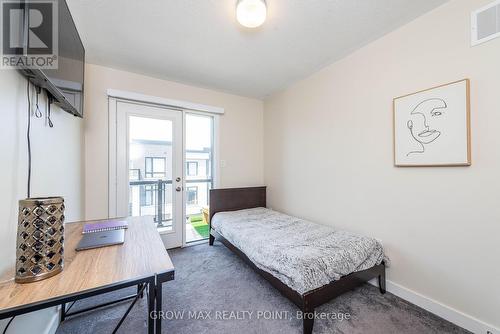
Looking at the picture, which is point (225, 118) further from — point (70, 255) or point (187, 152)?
point (70, 255)

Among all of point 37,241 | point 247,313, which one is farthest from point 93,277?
point 247,313

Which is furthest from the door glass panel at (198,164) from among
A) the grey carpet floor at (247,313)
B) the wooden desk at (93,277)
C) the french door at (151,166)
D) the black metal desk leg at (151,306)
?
the black metal desk leg at (151,306)

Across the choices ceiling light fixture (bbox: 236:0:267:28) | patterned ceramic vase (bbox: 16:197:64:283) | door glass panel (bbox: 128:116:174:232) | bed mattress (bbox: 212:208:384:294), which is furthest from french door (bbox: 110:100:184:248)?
patterned ceramic vase (bbox: 16:197:64:283)

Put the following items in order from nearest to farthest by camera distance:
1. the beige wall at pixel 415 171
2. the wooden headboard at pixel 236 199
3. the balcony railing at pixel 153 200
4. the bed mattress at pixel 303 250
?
1. the beige wall at pixel 415 171
2. the bed mattress at pixel 303 250
3. the balcony railing at pixel 153 200
4. the wooden headboard at pixel 236 199

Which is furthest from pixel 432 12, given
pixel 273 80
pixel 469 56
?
pixel 273 80

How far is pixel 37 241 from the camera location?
0.82m

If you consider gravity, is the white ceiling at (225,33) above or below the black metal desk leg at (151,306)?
above

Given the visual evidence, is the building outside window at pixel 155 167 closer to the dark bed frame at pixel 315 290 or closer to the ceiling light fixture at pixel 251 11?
the dark bed frame at pixel 315 290

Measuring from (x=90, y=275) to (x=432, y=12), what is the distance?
9.52 feet

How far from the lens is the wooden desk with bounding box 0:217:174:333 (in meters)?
0.71

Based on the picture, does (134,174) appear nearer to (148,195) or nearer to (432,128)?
(148,195)

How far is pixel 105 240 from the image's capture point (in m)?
1.26

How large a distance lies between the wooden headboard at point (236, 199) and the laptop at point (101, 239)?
1728 millimetres

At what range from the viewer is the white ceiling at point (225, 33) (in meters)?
1.62
